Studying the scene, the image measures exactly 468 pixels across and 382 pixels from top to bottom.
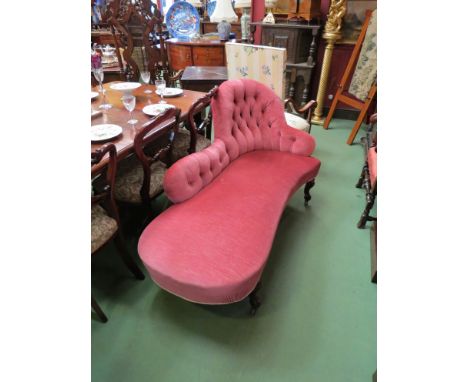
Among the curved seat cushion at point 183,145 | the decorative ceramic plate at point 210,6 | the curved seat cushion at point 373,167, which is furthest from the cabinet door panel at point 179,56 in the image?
the curved seat cushion at point 373,167

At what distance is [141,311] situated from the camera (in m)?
1.38

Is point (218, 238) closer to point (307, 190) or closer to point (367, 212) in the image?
point (307, 190)

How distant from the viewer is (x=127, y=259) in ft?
4.84

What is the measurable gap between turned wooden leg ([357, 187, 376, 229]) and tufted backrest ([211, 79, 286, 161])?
2.37ft

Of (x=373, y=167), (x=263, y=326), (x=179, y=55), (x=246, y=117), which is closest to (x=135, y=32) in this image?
(x=179, y=55)

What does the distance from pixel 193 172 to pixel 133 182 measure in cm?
40

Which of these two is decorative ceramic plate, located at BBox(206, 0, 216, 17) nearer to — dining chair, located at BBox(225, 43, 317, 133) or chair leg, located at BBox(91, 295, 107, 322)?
dining chair, located at BBox(225, 43, 317, 133)

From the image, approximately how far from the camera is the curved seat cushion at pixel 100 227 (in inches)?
47.8

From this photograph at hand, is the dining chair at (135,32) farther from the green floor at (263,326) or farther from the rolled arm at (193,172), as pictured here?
the green floor at (263,326)
